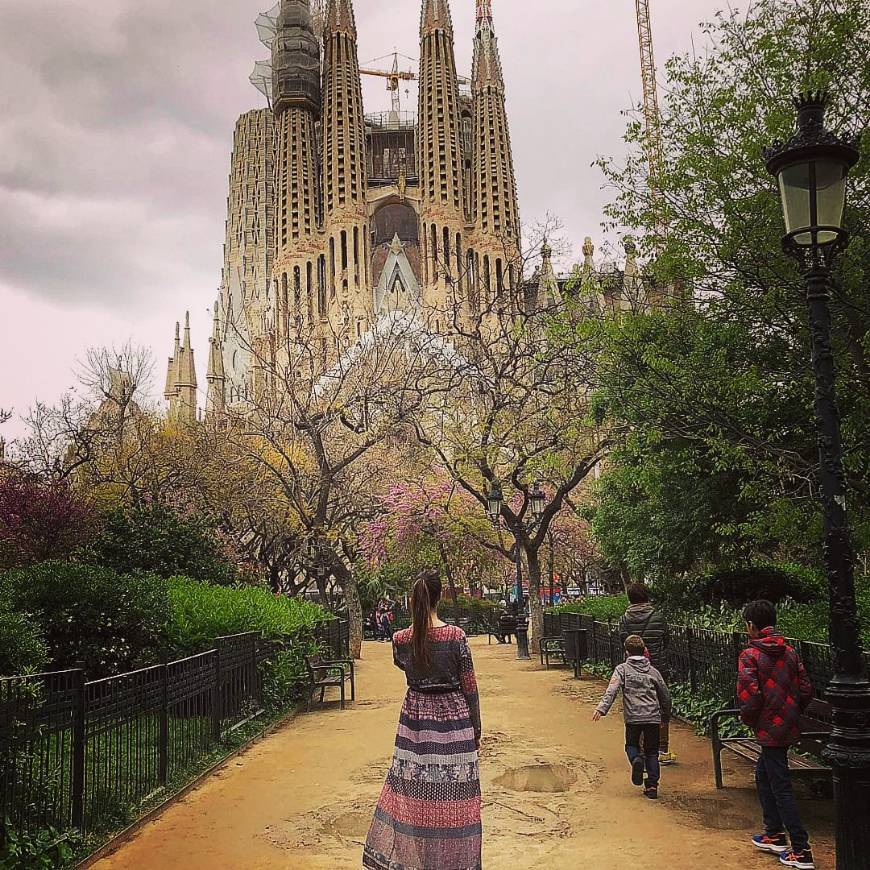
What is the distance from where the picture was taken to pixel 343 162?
223 feet

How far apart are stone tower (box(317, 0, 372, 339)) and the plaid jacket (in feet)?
193

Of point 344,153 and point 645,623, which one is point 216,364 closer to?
point 344,153

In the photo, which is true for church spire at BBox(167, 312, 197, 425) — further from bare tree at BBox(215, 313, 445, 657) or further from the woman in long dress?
the woman in long dress

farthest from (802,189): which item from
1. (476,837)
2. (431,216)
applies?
(431,216)

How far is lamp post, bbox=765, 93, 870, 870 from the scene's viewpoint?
425 centimetres

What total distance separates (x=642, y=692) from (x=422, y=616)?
10.6 ft

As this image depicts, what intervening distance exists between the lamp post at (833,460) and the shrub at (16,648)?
5.22m

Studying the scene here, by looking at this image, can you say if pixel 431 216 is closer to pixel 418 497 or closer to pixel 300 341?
pixel 418 497

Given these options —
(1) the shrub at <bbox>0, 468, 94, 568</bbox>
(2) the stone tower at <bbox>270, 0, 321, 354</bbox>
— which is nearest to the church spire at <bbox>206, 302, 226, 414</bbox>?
(2) the stone tower at <bbox>270, 0, 321, 354</bbox>

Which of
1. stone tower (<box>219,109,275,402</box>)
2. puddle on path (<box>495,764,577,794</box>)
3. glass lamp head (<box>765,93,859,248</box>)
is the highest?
stone tower (<box>219,109,275,402</box>)

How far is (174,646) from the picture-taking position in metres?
11.0

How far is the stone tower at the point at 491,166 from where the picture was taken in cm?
6681

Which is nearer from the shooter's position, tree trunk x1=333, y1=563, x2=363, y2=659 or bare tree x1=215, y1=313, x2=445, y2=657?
bare tree x1=215, y1=313, x2=445, y2=657

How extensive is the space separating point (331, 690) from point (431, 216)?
180ft
